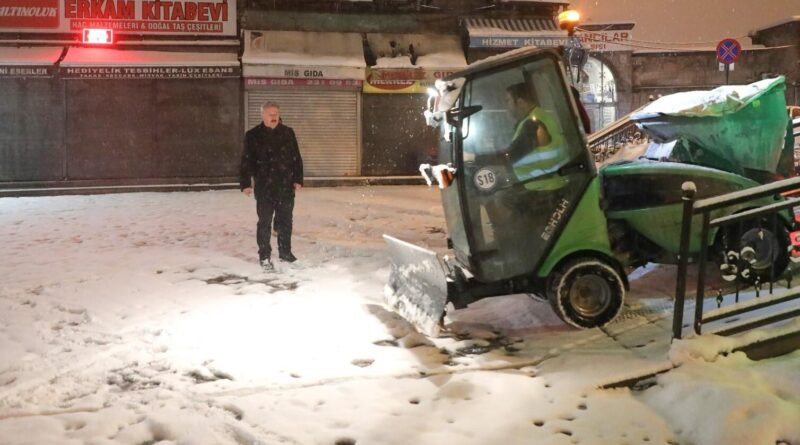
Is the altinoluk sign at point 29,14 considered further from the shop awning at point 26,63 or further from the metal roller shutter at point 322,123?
the metal roller shutter at point 322,123

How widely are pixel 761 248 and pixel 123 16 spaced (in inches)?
655

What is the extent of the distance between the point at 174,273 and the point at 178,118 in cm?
1113

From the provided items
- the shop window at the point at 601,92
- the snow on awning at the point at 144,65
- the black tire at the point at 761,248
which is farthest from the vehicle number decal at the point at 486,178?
the shop window at the point at 601,92

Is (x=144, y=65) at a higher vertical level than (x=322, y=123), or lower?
higher

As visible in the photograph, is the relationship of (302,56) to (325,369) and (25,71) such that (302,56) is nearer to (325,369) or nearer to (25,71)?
(25,71)

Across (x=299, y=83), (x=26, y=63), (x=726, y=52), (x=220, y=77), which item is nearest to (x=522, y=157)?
(x=726, y=52)

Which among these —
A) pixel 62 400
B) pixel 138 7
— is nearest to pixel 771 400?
pixel 62 400

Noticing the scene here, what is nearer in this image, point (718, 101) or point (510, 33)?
point (718, 101)

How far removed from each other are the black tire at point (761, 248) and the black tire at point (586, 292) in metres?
1.17

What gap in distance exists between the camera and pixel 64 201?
594 inches

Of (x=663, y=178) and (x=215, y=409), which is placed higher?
(x=663, y=178)

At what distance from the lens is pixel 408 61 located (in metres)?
18.4

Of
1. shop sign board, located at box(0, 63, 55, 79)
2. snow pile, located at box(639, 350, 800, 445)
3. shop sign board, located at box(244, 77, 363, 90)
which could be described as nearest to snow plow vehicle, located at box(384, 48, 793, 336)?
snow pile, located at box(639, 350, 800, 445)

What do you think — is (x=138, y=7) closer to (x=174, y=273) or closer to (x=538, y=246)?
(x=174, y=273)
